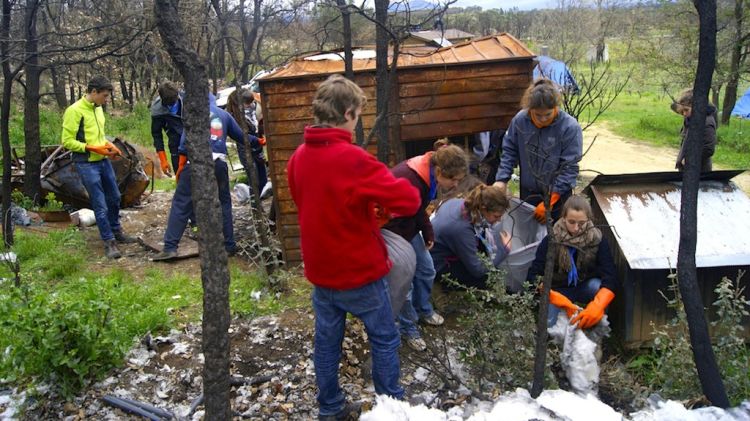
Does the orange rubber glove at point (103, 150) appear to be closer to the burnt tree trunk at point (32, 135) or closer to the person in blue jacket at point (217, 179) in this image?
the person in blue jacket at point (217, 179)

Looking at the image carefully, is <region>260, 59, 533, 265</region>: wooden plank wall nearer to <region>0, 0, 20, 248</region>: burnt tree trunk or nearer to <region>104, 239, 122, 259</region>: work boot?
<region>104, 239, 122, 259</region>: work boot

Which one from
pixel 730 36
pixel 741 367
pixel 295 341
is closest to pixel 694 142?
pixel 741 367

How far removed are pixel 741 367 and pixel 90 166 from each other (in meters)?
5.80

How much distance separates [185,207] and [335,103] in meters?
3.67

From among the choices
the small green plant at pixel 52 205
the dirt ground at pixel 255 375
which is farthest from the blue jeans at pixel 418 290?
the small green plant at pixel 52 205

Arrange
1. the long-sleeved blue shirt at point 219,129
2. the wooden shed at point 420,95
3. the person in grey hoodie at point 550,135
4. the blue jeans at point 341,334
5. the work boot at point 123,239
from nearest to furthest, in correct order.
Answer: the blue jeans at point 341,334, the person in grey hoodie at point 550,135, the wooden shed at point 420,95, the long-sleeved blue shirt at point 219,129, the work boot at point 123,239

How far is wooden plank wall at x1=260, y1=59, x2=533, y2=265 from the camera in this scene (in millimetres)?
5238

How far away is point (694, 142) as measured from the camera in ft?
7.04

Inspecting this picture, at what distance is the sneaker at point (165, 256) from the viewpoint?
5895 millimetres

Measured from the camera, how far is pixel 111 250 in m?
6.12

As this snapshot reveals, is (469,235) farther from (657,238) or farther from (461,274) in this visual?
(657,238)

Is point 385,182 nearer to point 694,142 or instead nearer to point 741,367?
point 694,142

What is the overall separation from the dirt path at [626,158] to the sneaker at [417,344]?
7.69 m

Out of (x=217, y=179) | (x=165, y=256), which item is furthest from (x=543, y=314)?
(x=165, y=256)
